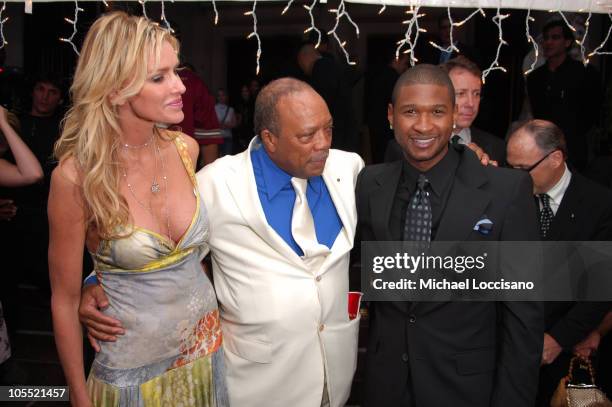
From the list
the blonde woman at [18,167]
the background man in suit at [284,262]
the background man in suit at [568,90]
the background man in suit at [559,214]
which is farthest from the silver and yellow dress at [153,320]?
the background man in suit at [568,90]

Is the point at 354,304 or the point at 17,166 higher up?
the point at 17,166

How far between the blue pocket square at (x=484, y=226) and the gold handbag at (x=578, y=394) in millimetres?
943

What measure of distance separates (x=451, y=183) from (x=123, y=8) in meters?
1.72

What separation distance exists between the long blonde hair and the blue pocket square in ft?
3.46

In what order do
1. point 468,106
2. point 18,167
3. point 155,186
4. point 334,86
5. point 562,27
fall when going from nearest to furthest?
Result: 1. point 155,186
2. point 468,106
3. point 18,167
4. point 562,27
5. point 334,86

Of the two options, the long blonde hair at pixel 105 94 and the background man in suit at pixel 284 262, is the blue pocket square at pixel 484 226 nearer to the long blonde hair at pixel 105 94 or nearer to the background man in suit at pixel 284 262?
the background man in suit at pixel 284 262

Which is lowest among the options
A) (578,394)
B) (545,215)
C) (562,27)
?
(578,394)

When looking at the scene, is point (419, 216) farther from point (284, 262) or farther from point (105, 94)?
point (105, 94)

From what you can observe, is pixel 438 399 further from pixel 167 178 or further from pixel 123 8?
pixel 123 8

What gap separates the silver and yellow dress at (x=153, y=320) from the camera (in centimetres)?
207

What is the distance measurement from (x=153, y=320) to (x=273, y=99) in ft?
2.68

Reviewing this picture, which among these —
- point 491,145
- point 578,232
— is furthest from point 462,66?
point 578,232

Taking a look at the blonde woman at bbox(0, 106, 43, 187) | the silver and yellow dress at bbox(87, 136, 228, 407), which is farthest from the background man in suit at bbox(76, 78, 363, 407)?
the blonde woman at bbox(0, 106, 43, 187)

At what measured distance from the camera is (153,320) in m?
2.10
